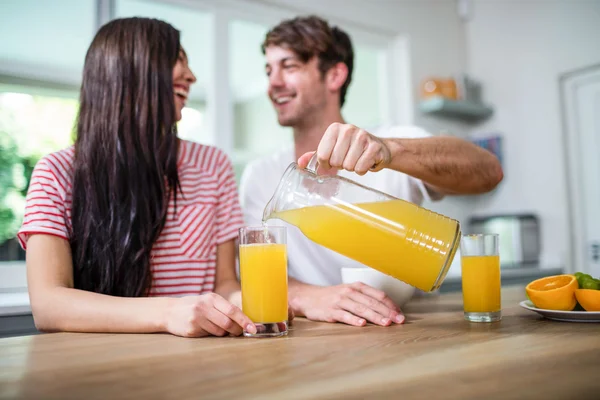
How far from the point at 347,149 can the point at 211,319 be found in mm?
392

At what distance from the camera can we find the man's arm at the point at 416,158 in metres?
0.95

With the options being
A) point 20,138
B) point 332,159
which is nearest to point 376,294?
point 332,159

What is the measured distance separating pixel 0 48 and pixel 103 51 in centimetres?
118

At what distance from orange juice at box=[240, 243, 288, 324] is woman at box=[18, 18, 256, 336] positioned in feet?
0.90

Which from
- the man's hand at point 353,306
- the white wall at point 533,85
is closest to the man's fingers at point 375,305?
the man's hand at point 353,306

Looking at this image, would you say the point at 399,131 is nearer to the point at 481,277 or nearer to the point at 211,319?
the point at 481,277

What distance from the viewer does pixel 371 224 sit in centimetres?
92

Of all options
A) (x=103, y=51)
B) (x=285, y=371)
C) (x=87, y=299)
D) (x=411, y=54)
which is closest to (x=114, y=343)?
(x=87, y=299)

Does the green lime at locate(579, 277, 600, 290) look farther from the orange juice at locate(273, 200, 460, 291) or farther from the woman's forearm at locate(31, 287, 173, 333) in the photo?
the woman's forearm at locate(31, 287, 173, 333)

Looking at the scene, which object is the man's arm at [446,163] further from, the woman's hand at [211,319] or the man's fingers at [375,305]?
the woman's hand at [211,319]

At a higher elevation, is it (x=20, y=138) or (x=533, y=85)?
(x=533, y=85)

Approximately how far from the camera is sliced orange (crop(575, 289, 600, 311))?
2.93 ft

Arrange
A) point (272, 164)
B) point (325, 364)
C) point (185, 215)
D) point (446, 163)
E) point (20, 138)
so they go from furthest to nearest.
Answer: point (20, 138)
point (272, 164)
point (185, 215)
point (446, 163)
point (325, 364)

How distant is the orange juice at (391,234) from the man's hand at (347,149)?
0.27 feet
